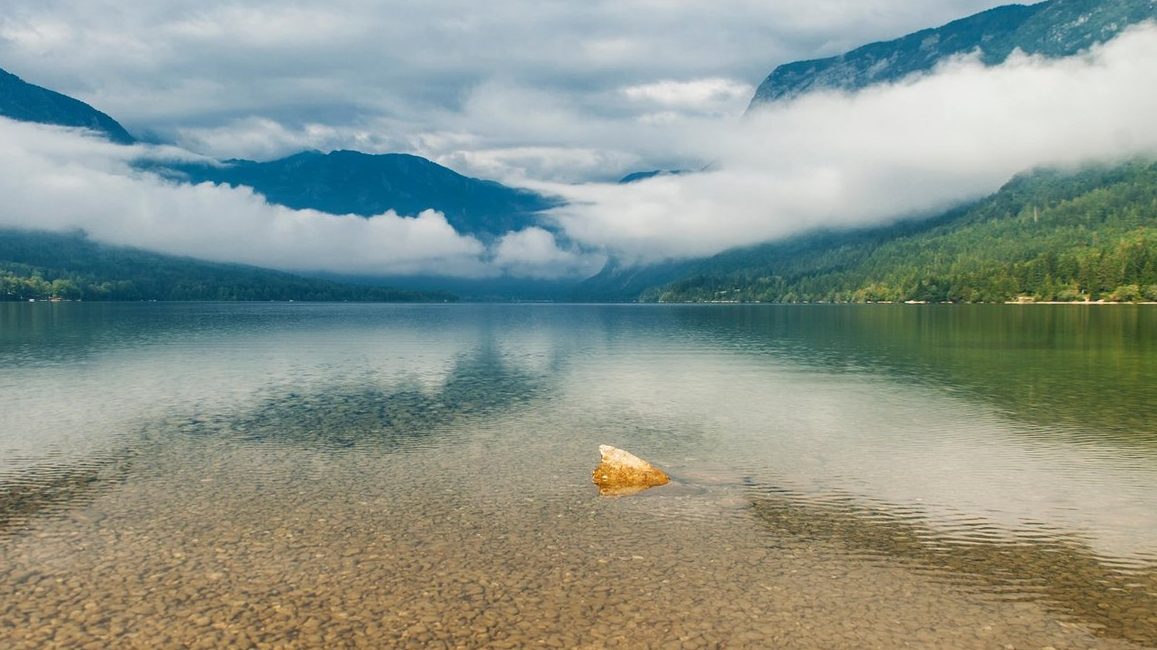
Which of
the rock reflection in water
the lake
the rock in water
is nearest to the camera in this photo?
the lake

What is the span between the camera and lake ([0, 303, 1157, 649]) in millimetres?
20953

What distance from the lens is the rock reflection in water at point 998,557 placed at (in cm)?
2175

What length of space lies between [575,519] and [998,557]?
1528 centimetres

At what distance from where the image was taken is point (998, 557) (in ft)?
84.6

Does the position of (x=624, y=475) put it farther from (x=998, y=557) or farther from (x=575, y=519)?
(x=998, y=557)

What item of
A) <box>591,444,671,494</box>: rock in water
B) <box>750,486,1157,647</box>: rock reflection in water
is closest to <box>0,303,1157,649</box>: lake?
<box>750,486,1157,647</box>: rock reflection in water

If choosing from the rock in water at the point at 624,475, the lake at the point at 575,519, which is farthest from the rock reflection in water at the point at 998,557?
the rock in water at the point at 624,475

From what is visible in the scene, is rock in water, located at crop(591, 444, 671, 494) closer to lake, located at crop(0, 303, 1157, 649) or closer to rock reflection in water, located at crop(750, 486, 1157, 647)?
lake, located at crop(0, 303, 1157, 649)

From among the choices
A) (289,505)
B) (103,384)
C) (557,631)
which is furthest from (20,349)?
(557,631)

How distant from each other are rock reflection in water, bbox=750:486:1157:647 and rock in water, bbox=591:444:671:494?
5209 millimetres

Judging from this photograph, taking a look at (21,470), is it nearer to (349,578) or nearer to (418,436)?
(418,436)

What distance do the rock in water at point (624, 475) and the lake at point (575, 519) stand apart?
83 cm

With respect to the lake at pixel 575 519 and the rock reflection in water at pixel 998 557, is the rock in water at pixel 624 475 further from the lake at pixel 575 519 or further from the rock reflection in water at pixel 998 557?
the rock reflection in water at pixel 998 557

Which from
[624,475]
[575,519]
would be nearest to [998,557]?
[575,519]
